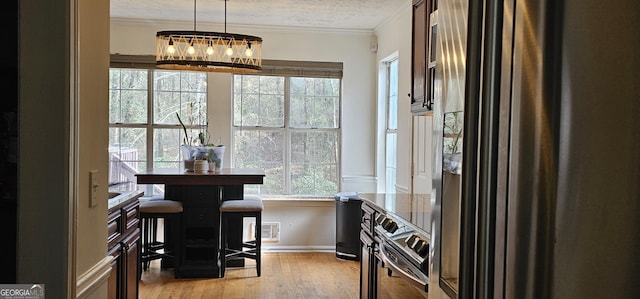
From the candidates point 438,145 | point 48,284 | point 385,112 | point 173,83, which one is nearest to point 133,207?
point 48,284

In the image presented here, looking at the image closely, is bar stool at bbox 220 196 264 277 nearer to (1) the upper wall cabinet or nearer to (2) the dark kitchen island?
(2) the dark kitchen island

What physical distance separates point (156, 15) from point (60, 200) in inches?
166

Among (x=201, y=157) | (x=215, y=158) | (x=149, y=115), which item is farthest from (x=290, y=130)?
(x=149, y=115)

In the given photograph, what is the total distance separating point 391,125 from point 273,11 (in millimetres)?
1748

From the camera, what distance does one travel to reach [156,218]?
4.19m

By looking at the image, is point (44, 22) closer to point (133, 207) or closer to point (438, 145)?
point (438, 145)

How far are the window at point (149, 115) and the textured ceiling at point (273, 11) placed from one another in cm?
→ 66

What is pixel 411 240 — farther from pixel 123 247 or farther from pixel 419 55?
pixel 123 247

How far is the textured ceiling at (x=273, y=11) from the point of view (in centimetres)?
433

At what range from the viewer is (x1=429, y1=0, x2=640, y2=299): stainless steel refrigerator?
0.48 meters

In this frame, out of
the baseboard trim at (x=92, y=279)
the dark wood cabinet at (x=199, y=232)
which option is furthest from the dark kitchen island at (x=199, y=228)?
the baseboard trim at (x=92, y=279)

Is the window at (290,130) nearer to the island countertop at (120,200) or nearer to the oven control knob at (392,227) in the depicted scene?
the island countertop at (120,200)

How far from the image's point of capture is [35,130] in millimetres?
1149

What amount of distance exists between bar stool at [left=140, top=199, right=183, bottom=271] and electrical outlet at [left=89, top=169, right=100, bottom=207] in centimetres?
270
